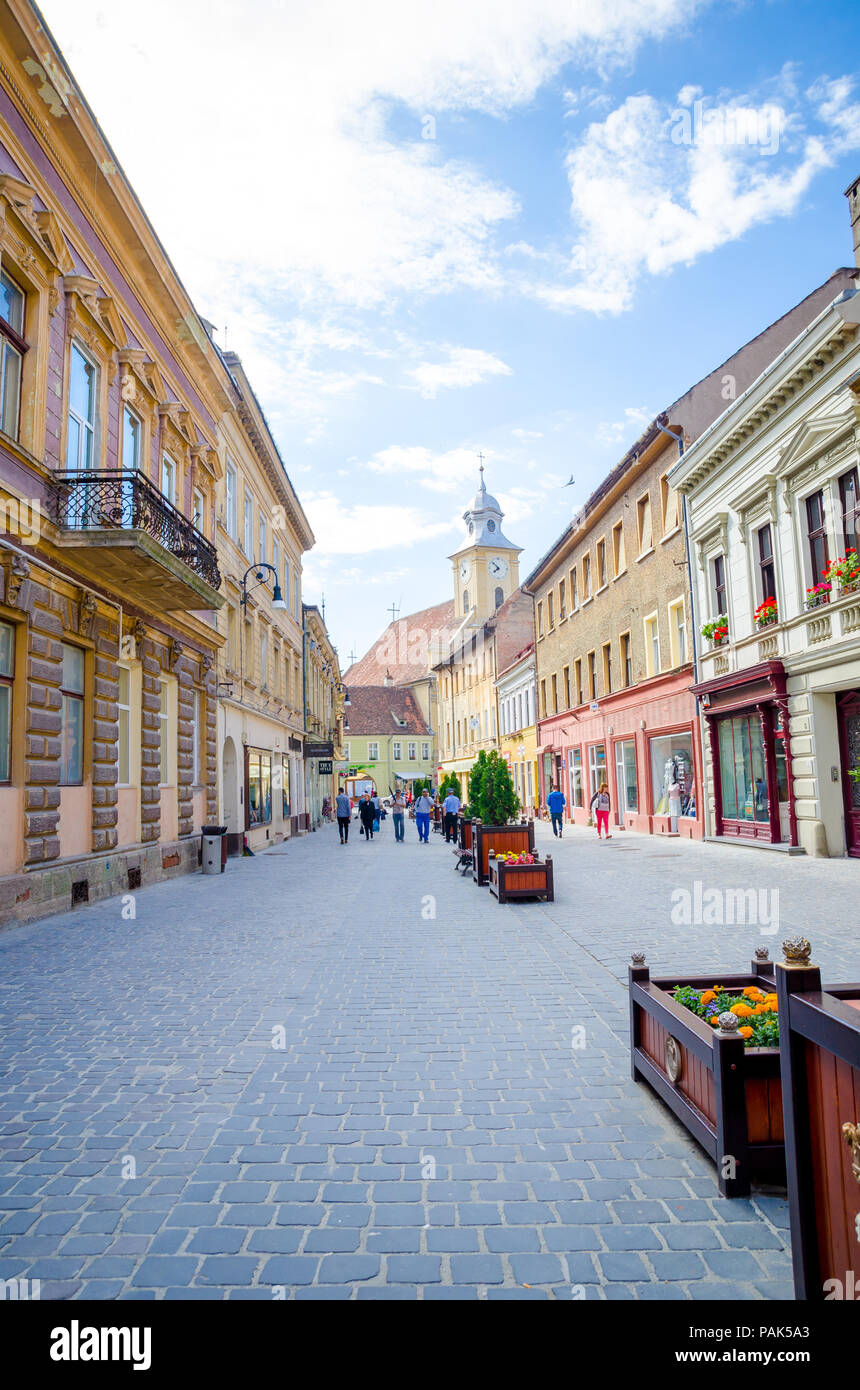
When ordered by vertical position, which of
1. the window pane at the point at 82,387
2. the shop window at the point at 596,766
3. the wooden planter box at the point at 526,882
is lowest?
the wooden planter box at the point at 526,882

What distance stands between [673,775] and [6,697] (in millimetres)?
17959

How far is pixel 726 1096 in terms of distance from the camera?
3.45 metres

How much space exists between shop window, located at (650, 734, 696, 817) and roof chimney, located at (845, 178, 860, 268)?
37.9 feet

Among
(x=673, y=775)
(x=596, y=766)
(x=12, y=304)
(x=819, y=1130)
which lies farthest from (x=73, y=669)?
(x=596, y=766)

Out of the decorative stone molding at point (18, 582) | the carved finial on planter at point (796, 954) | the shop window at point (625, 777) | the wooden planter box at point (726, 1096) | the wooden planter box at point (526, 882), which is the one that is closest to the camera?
the carved finial on planter at point (796, 954)

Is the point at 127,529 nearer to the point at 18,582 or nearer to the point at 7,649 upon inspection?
the point at 18,582

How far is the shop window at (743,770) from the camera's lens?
18344 millimetres

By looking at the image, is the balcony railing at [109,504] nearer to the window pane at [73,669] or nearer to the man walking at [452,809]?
the window pane at [73,669]

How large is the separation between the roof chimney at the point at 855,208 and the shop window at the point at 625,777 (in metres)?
14.9

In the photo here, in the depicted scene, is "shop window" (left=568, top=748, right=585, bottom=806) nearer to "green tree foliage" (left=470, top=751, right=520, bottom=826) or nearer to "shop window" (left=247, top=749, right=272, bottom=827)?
"shop window" (left=247, top=749, right=272, bottom=827)

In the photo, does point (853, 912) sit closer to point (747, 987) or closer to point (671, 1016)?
point (747, 987)

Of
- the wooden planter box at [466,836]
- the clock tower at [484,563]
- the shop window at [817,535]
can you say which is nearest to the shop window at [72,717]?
the wooden planter box at [466,836]
